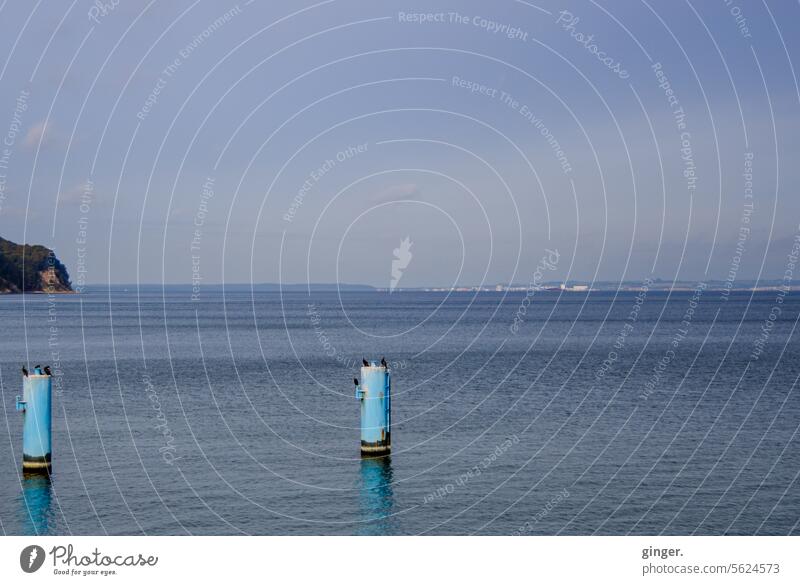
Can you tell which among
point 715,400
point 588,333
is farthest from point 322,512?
point 588,333

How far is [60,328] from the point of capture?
563 ft

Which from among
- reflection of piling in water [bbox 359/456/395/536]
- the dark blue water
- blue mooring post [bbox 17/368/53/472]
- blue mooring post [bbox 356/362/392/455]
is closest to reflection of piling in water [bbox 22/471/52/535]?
the dark blue water

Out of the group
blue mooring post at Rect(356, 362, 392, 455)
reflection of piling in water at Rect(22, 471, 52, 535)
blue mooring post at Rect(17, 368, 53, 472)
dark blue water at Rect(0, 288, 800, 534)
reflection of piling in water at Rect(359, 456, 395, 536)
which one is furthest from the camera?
blue mooring post at Rect(356, 362, 392, 455)

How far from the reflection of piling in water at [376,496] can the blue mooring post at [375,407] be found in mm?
594

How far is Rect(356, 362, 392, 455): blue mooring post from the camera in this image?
128ft

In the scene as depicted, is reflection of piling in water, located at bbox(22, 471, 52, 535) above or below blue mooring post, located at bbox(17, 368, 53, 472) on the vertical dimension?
below

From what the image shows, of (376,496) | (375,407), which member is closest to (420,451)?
(375,407)

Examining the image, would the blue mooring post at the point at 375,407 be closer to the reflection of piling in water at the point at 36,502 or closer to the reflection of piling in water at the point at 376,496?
the reflection of piling in water at the point at 376,496

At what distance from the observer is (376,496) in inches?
1383

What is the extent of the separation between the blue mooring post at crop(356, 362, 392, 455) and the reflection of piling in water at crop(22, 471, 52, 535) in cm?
1241

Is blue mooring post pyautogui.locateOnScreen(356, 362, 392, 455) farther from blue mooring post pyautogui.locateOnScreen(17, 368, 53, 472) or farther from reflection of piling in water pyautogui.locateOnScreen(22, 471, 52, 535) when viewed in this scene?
reflection of piling in water pyautogui.locateOnScreen(22, 471, 52, 535)

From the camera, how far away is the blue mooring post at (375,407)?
39.0m

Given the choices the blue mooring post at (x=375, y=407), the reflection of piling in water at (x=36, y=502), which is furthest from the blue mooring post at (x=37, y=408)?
the blue mooring post at (x=375, y=407)

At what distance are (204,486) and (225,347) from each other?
86.0 m
